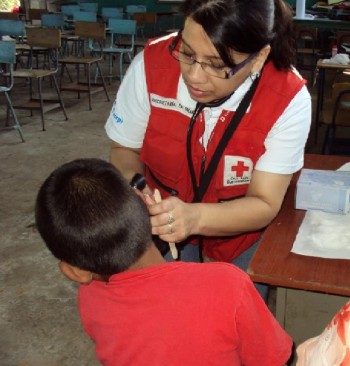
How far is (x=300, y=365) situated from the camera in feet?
2.60

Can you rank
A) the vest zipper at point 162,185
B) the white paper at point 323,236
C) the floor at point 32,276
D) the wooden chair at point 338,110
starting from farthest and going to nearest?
the wooden chair at point 338,110 → the floor at point 32,276 → the vest zipper at point 162,185 → the white paper at point 323,236

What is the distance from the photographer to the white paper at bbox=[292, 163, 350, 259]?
4.19ft

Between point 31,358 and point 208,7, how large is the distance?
5.40ft

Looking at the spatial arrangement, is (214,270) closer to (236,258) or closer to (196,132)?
(196,132)

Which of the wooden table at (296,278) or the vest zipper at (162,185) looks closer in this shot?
the wooden table at (296,278)

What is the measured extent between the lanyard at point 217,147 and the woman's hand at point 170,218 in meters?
0.21

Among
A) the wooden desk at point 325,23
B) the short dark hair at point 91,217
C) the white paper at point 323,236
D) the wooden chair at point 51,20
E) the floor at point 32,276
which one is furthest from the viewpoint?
the wooden chair at point 51,20

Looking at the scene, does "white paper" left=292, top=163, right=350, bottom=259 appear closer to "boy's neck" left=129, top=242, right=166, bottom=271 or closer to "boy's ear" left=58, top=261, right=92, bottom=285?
"boy's neck" left=129, top=242, right=166, bottom=271

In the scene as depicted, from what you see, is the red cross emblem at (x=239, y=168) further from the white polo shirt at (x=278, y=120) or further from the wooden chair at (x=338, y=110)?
the wooden chair at (x=338, y=110)

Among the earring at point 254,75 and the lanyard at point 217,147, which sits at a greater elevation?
the earring at point 254,75

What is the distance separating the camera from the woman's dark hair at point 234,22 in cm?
114

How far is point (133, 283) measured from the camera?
3.12 ft

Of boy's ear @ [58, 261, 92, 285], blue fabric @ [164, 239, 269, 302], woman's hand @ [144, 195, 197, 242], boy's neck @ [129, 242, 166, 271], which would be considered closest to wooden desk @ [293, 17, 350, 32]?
blue fabric @ [164, 239, 269, 302]

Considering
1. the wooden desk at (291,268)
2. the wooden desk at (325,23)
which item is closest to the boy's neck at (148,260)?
the wooden desk at (291,268)
